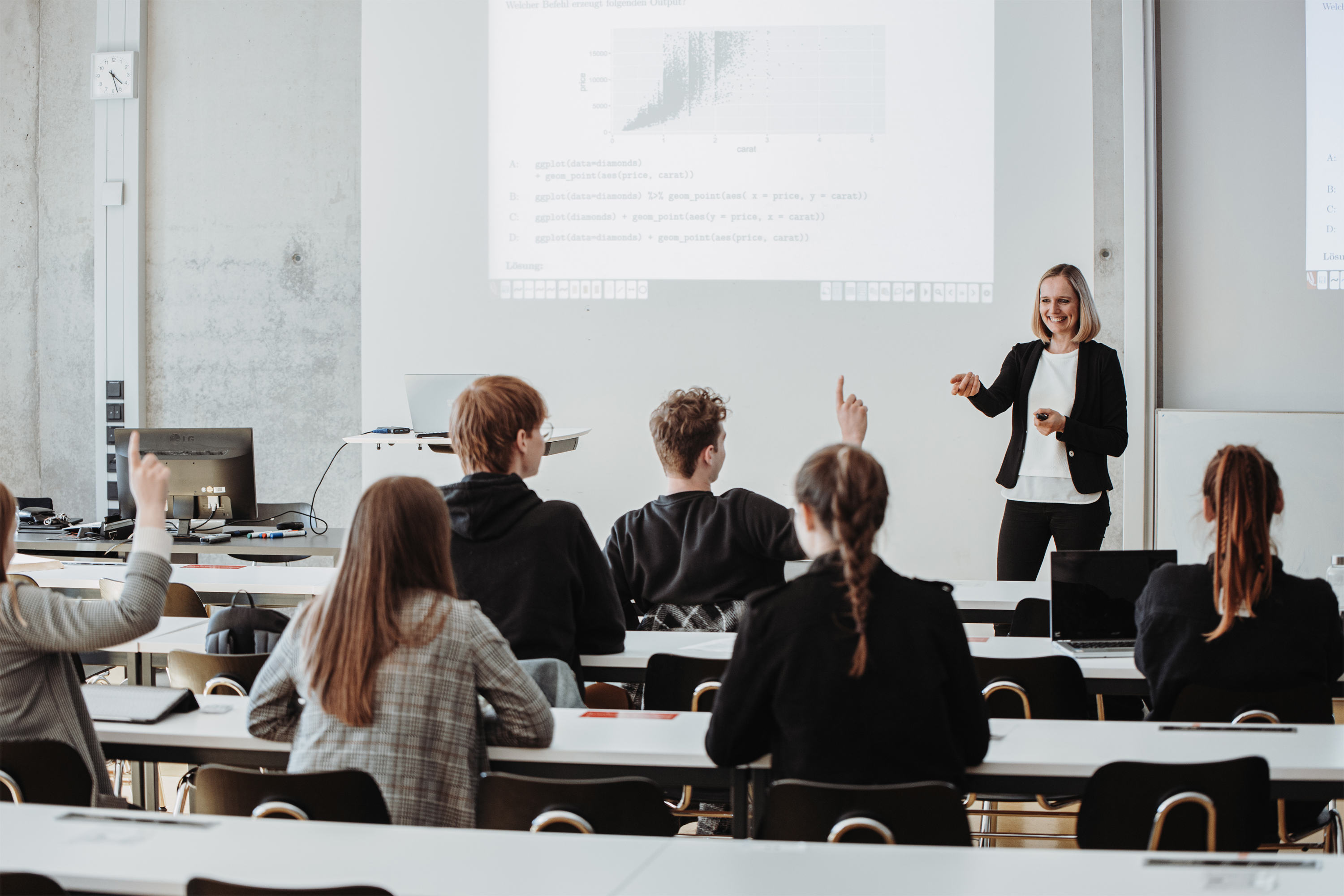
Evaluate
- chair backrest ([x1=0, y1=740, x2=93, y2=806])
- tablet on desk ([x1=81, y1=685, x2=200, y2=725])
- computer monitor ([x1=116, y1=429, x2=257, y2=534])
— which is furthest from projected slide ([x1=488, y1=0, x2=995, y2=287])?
chair backrest ([x1=0, y1=740, x2=93, y2=806])

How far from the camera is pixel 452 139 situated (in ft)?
17.6

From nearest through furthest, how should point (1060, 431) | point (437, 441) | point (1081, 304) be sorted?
point (1060, 431) < point (1081, 304) < point (437, 441)

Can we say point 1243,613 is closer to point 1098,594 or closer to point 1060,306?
point 1098,594

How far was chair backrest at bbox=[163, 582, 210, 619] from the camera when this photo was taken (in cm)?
336

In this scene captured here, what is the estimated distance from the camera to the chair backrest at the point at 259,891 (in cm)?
117

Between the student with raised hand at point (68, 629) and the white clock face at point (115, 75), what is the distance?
4.75 meters

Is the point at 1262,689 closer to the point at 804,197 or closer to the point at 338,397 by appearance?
the point at 804,197

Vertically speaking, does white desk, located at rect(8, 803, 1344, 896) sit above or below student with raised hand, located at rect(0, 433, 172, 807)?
below

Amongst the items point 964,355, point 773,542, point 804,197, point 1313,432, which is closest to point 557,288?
point 804,197

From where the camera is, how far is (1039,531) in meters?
3.95

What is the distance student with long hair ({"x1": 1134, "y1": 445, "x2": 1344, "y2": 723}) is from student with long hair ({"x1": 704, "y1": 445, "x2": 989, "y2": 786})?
715 mm

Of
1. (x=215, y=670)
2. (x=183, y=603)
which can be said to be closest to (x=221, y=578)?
(x=183, y=603)

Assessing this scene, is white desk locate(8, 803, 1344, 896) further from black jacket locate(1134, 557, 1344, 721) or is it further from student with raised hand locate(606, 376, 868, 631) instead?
student with raised hand locate(606, 376, 868, 631)

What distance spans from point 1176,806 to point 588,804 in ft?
3.00
